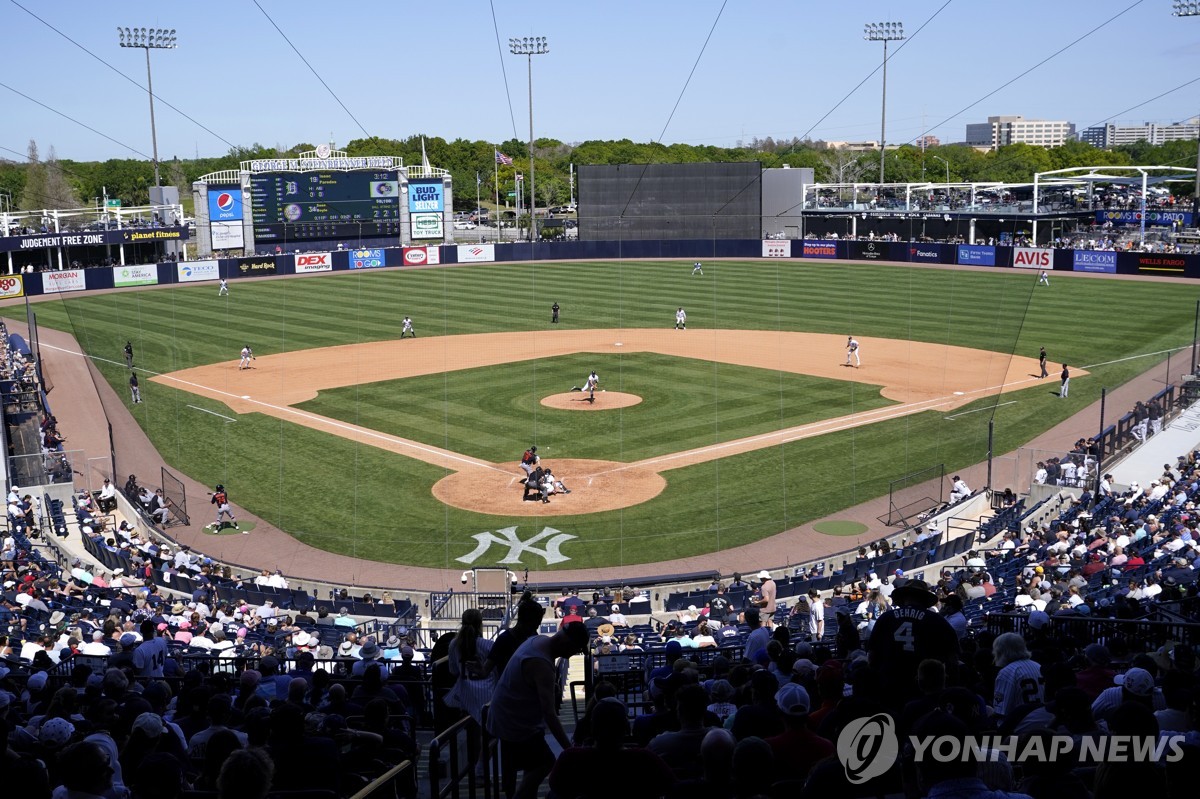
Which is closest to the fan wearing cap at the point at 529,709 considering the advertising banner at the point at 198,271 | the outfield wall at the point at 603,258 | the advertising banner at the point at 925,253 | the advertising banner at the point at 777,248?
the outfield wall at the point at 603,258

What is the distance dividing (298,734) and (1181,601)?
961cm

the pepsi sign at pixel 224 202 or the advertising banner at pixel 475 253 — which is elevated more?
the pepsi sign at pixel 224 202

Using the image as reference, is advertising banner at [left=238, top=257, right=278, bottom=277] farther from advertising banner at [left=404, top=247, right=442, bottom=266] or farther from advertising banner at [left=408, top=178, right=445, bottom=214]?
advertising banner at [left=408, top=178, right=445, bottom=214]

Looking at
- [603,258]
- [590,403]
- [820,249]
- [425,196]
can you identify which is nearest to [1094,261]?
[820,249]

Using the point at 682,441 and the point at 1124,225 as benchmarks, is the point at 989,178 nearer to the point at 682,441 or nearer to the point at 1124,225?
the point at 1124,225

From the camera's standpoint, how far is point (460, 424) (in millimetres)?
31750

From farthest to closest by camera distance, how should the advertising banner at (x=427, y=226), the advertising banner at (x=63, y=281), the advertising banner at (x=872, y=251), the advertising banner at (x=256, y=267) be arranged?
the advertising banner at (x=427, y=226) < the advertising banner at (x=872, y=251) < the advertising banner at (x=256, y=267) < the advertising banner at (x=63, y=281)

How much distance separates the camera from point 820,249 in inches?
3120

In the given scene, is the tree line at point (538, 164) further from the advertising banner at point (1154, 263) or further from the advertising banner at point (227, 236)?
the advertising banner at point (1154, 263)

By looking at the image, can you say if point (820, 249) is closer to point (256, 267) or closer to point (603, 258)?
point (603, 258)

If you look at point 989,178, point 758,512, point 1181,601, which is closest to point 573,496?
point 758,512

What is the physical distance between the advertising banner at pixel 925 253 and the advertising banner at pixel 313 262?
39656mm

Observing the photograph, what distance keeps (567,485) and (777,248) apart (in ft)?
192

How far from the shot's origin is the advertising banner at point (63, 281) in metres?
62.5
